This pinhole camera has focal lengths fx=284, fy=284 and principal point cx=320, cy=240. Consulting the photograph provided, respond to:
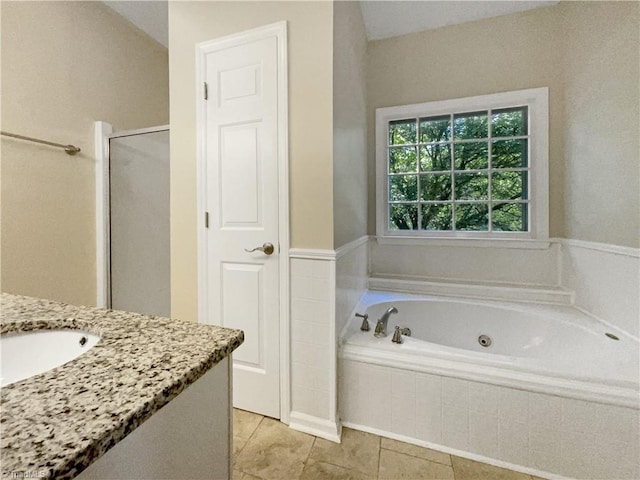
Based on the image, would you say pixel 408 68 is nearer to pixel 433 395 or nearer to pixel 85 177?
pixel 433 395

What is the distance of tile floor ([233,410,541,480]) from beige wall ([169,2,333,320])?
794 mm

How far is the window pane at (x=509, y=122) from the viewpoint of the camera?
7.06 feet

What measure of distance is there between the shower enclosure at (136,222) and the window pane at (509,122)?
244cm

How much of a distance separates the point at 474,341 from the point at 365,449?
1.10 m

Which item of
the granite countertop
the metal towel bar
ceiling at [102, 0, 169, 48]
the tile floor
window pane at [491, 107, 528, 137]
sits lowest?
the tile floor

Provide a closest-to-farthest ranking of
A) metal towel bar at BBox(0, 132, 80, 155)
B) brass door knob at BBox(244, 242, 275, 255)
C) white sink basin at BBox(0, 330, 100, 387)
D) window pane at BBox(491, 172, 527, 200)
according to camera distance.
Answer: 1. white sink basin at BBox(0, 330, 100, 387)
2. brass door knob at BBox(244, 242, 275, 255)
3. metal towel bar at BBox(0, 132, 80, 155)
4. window pane at BBox(491, 172, 527, 200)

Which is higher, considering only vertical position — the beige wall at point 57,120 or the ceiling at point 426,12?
the ceiling at point 426,12

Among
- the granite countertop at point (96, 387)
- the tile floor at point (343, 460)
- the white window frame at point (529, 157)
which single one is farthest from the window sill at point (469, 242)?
the granite countertop at point (96, 387)

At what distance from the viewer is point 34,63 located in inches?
68.1

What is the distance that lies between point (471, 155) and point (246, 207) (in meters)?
1.86

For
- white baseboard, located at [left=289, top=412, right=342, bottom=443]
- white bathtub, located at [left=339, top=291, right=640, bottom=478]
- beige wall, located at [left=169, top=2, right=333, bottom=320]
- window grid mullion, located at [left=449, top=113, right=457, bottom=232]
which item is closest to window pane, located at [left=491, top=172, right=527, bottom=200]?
window grid mullion, located at [left=449, top=113, right=457, bottom=232]

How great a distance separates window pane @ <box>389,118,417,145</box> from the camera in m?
2.41

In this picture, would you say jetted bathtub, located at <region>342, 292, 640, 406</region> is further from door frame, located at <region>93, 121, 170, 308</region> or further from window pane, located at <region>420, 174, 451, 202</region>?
door frame, located at <region>93, 121, 170, 308</region>

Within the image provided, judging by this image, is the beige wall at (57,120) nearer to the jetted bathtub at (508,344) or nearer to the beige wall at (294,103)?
the beige wall at (294,103)
